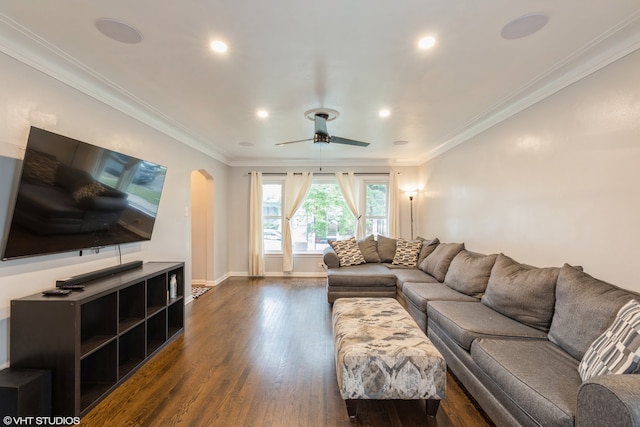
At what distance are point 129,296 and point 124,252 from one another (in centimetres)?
54

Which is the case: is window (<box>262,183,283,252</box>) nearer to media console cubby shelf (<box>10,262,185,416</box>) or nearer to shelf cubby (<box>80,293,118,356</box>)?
media console cubby shelf (<box>10,262,185,416</box>)

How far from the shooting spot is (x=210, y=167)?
5363 mm

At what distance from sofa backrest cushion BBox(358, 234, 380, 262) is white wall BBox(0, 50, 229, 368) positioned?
3.07m

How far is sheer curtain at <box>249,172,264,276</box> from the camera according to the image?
6293 millimetres

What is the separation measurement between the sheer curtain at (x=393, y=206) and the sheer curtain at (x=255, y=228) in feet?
9.29

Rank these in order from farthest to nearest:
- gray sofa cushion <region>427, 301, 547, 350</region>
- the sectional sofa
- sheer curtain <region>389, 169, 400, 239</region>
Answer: sheer curtain <region>389, 169, 400, 239</region> → gray sofa cushion <region>427, 301, 547, 350</region> → the sectional sofa

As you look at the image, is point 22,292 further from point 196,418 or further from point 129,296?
point 196,418

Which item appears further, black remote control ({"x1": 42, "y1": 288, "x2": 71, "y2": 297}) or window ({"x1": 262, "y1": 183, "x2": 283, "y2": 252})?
window ({"x1": 262, "y1": 183, "x2": 283, "y2": 252})

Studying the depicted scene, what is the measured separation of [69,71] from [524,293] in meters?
4.13

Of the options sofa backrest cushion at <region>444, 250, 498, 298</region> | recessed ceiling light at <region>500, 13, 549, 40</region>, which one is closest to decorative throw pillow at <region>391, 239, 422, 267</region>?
sofa backrest cushion at <region>444, 250, 498, 298</region>

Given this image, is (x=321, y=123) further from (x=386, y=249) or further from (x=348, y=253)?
(x=386, y=249)

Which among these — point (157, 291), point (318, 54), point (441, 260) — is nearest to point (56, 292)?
point (157, 291)

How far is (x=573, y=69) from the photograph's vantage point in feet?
7.77

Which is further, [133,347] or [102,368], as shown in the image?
[133,347]
